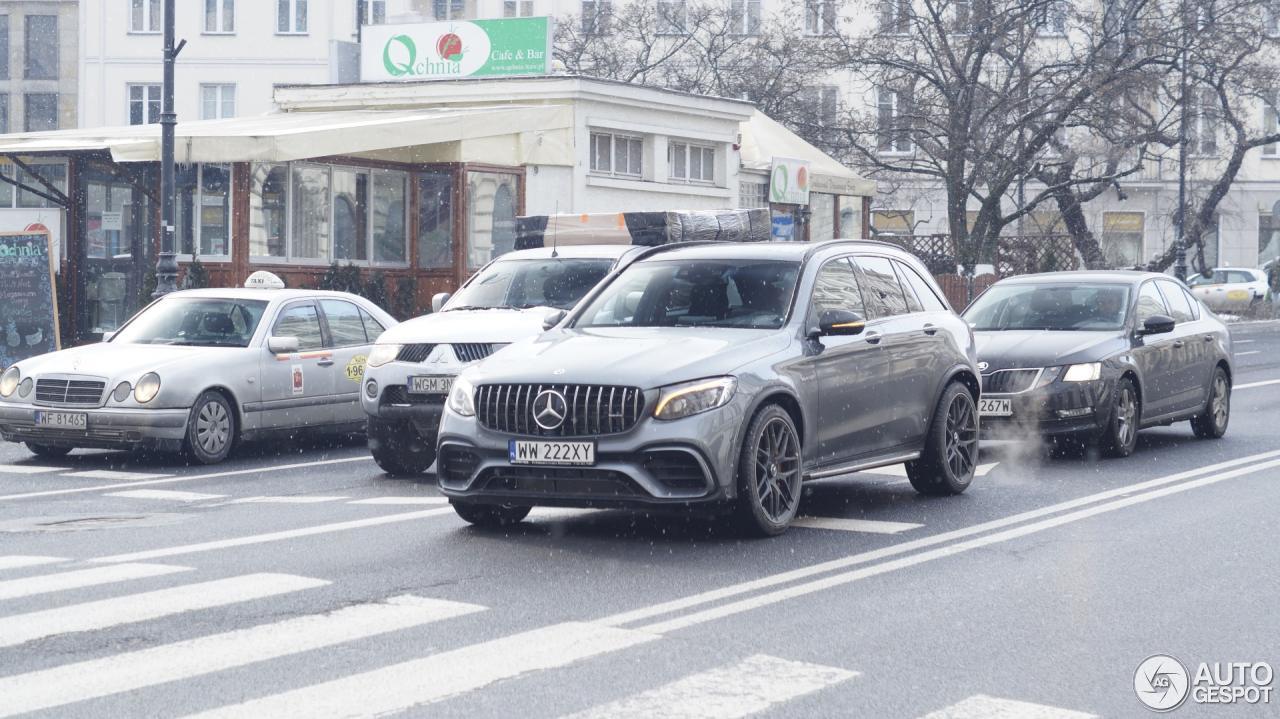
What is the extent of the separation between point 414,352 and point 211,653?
6.43 metres

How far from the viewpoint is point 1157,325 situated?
14547 millimetres

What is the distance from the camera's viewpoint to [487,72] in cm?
3366

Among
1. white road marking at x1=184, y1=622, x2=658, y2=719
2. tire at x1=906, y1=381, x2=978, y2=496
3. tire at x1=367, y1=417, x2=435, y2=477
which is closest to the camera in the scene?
white road marking at x1=184, y1=622, x2=658, y2=719

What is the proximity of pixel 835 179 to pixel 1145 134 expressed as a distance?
701 centimetres

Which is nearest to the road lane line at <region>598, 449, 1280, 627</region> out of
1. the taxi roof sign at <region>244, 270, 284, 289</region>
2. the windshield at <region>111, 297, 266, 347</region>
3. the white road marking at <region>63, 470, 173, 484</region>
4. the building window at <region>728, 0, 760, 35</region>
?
the white road marking at <region>63, 470, 173, 484</region>

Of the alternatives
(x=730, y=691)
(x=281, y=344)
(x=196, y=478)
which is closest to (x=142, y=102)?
(x=281, y=344)

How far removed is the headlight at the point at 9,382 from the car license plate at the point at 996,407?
25.3 feet

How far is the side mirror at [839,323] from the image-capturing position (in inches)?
387

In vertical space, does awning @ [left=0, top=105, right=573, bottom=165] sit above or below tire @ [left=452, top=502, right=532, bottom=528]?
above

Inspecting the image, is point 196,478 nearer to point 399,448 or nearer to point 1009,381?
point 399,448

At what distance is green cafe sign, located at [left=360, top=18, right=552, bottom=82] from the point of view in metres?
33.3

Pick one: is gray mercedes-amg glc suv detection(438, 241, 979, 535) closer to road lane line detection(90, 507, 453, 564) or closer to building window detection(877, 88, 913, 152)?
road lane line detection(90, 507, 453, 564)

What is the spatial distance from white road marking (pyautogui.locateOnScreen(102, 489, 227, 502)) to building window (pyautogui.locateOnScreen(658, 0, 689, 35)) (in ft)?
137

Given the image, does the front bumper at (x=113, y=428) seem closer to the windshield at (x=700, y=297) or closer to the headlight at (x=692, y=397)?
the windshield at (x=700, y=297)
